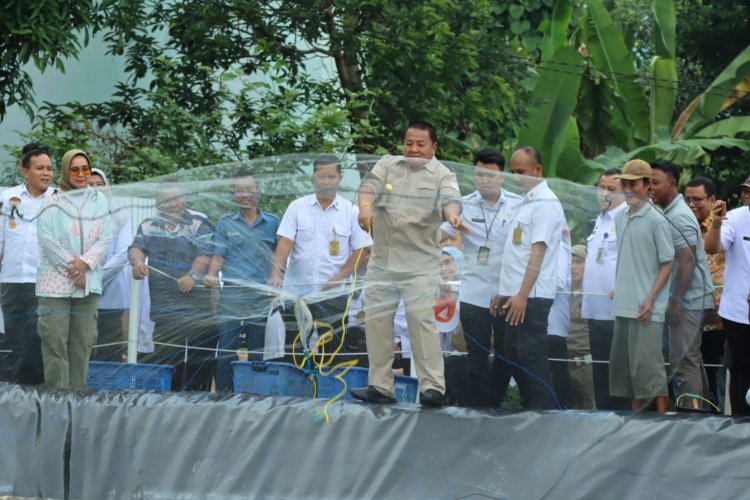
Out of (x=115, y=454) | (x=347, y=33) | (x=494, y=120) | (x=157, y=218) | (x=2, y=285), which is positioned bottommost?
(x=115, y=454)

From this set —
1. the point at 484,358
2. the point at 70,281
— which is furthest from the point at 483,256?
the point at 70,281

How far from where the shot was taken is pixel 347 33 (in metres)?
12.3

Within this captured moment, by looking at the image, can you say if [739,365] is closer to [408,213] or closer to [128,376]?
[408,213]

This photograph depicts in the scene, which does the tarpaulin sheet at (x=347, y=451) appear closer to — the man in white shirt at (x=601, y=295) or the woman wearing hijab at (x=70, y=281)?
the woman wearing hijab at (x=70, y=281)

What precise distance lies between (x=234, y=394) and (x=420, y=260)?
133 centimetres

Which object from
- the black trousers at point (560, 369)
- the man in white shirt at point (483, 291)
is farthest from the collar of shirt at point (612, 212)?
the black trousers at point (560, 369)

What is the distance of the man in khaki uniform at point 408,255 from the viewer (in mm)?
6656

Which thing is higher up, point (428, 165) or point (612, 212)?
point (428, 165)

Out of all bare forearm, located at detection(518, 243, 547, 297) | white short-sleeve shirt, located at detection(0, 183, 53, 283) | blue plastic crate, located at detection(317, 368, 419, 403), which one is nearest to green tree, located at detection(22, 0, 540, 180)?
white short-sleeve shirt, located at detection(0, 183, 53, 283)

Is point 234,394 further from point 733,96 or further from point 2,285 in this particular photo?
point 733,96

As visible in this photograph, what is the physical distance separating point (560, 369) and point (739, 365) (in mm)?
1208

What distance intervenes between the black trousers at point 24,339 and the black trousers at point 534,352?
3.05 metres

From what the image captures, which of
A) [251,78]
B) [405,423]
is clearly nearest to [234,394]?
[405,423]

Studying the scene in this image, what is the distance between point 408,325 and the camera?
677 centimetres
